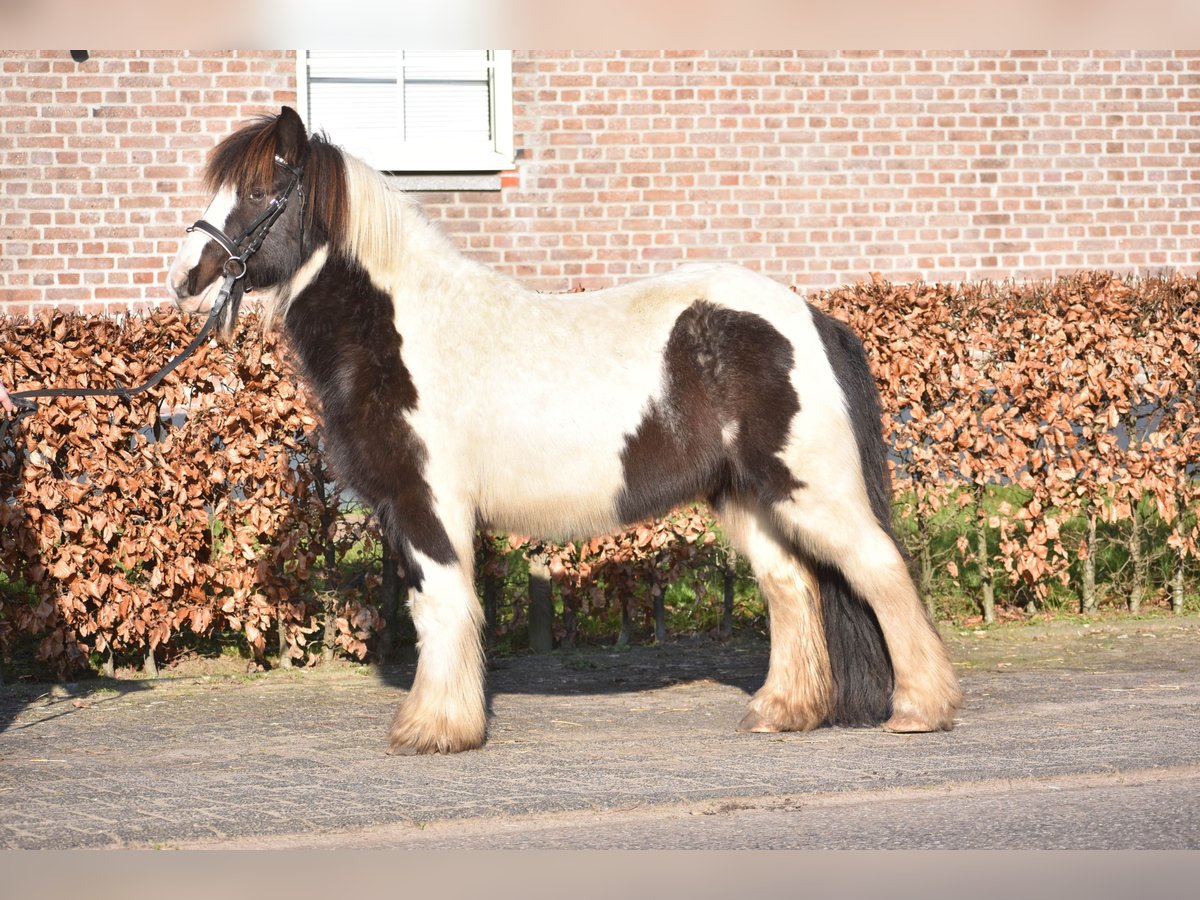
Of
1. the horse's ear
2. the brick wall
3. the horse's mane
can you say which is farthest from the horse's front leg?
the brick wall

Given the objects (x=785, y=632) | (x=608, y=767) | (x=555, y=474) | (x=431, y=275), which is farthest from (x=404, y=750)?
(x=431, y=275)

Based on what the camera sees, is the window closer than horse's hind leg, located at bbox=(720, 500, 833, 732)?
No

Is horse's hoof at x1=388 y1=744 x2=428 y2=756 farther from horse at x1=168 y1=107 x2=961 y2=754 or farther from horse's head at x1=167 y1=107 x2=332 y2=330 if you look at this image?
horse's head at x1=167 y1=107 x2=332 y2=330

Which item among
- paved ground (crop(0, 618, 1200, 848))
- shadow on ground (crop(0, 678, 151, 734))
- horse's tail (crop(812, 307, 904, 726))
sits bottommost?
paved ground (crop(0, 618, 1200, 848))

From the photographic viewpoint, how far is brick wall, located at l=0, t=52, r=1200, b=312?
11078 millimetres

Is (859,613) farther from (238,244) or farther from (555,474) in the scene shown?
(238,244)

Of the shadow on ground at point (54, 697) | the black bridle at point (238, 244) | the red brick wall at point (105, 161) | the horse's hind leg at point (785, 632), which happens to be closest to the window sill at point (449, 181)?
the red brick wall at point (105, 161)

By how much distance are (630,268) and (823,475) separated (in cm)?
585

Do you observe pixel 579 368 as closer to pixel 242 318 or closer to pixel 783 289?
pixel 783 289

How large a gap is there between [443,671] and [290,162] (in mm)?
2278

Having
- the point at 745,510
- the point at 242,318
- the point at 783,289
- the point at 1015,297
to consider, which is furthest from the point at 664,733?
the point at 1015,297

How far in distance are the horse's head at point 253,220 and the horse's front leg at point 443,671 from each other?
1.41 meters

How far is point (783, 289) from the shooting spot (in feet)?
20.8

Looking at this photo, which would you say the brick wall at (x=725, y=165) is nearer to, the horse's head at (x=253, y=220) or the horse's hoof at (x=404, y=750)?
the horse's head at (x=253, y=220)
